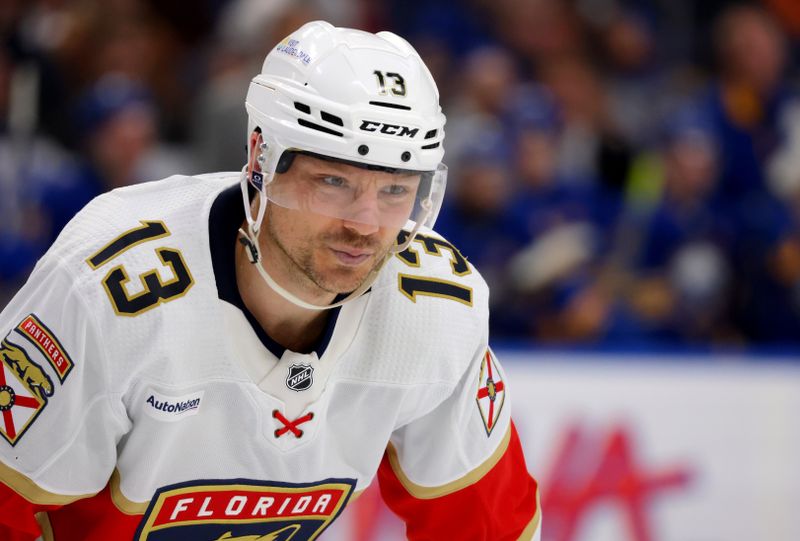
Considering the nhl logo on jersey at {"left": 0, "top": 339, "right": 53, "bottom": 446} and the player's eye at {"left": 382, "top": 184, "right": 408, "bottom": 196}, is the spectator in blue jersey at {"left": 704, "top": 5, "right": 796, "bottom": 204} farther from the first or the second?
the nhl logo on jersey at {"left": 0, "top": 339, "right": 53, "bottom": 446}

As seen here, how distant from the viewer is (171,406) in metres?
2.26

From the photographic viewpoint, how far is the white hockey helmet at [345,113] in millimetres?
2207

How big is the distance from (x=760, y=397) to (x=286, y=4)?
2229 mm

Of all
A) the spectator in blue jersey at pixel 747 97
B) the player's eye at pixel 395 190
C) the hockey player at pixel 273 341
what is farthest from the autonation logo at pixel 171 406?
the spectator in blue jersey at pixel 747 97

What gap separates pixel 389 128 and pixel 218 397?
0.59 meters

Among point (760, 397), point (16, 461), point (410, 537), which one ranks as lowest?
point (760, 397)

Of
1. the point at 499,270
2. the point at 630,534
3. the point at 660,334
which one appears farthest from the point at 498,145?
the point at 630,534

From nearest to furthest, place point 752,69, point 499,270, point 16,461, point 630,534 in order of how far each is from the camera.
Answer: point 16,461 < point 630,534 < point 499,270 < point 752,69

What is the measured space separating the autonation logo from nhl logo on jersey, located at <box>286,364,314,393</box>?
6.9 inches

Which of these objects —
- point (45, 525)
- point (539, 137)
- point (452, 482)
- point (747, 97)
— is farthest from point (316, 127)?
point (747, 97)

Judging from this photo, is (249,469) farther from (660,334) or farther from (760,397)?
(660,334)

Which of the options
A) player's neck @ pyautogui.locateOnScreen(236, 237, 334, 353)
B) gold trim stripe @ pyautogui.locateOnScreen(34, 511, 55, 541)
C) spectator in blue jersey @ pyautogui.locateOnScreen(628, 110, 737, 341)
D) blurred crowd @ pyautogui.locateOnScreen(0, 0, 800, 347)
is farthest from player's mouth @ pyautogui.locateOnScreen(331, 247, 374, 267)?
spectator in blue jersey @ pyautogui.locateOnScreen(628, 110, 737, 341)

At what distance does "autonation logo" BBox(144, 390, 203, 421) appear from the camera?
7.34 feet

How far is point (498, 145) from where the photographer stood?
520 cm
